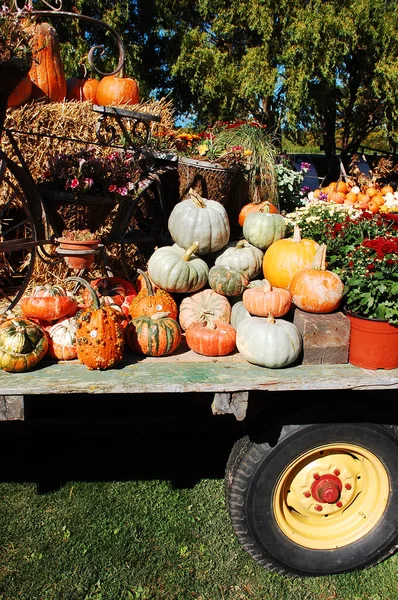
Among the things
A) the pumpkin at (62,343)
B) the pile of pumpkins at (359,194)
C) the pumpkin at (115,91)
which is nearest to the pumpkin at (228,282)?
the pumpkin at (62,343)

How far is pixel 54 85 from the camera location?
4.84m

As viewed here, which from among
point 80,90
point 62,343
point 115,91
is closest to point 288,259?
point 62,343

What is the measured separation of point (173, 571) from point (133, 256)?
8.51 feet

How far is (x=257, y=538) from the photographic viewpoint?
2234mm

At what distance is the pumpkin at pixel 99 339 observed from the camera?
2135 mm

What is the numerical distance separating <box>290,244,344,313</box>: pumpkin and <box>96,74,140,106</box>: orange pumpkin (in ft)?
12.8

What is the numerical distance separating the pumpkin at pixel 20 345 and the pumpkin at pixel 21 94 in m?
2.89

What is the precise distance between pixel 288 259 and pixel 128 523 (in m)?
1.82

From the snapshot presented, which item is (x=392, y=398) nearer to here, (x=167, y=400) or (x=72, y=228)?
(x=167, y=400)

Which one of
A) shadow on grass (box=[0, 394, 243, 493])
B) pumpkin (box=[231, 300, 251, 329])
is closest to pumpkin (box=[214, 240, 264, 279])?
pumpkin (box=[231, 300, 251, 329])

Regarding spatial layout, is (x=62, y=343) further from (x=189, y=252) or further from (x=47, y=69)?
(x=47, y=69)

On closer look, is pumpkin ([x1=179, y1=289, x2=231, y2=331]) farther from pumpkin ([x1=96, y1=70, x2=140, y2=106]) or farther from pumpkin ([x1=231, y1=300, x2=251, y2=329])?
pumpkin ([x1=96, y1=70, x2=140, y2=106])

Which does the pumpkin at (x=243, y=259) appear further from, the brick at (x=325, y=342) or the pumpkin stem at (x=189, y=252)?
the brick at (x=325, y=342)

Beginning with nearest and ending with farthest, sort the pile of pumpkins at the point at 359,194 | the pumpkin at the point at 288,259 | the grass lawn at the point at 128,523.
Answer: the grass lawn at the point at 128,523 < the pumpkin at the point at 288,259 < the pile of pumpkins at the point at 359,194
